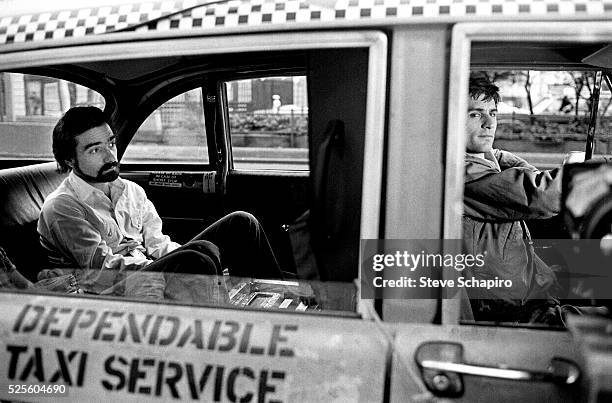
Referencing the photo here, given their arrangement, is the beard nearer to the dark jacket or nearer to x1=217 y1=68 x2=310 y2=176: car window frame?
x1=217 y1=68 x2=310 y2=176: car window frame

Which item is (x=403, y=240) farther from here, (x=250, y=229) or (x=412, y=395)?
(x=250, y=229)

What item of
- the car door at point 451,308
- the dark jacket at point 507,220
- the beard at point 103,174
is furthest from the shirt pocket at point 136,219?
the car door at point 451,308

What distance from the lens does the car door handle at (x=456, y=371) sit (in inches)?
50.6

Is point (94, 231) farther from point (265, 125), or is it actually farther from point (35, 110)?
point (265, 125)

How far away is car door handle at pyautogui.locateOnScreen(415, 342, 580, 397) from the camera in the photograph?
1.28m

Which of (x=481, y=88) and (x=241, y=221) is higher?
(x=481, y=88)

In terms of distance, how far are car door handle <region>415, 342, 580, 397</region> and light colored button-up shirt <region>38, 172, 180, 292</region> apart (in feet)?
3.91

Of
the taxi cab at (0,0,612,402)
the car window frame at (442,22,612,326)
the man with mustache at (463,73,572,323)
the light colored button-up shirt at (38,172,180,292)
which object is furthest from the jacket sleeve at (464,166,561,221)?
the light colored button-up shirt at (38,172,180,292)

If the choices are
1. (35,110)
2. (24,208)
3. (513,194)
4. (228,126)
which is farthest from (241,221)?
(35,110)

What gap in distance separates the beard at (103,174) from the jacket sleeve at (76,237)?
0.19 meters

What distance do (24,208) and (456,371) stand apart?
2289 mm

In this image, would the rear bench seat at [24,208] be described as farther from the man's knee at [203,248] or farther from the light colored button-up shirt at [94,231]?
the man's knee at [203,248]

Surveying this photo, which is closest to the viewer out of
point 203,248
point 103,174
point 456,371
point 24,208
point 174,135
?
point 456,371

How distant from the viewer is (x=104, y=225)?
2.65 meters
